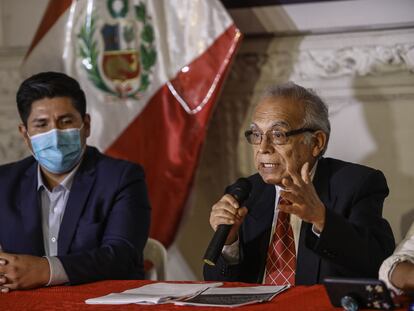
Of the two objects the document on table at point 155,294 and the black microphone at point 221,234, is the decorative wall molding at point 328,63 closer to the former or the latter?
the black microphone at point 221,234

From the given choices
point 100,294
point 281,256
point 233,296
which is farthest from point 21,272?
point 281,256

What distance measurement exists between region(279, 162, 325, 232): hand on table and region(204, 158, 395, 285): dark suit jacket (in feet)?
0.12

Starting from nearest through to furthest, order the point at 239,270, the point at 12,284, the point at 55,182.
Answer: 1. the point at 12,284
2. the point at 239,270
3. the point at 55,182

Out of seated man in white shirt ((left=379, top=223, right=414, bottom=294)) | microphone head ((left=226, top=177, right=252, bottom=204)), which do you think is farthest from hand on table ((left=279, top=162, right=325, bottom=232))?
seated man in white shirt ((left=379, top=223, right=414, bottom=294))

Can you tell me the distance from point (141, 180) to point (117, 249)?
1.41 ft

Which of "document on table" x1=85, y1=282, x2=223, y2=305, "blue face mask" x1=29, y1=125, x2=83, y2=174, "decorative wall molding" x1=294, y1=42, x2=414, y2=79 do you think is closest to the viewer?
"document on table" x1=85, y1=282, x2=223, y2=305

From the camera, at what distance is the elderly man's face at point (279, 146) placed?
2816 mm

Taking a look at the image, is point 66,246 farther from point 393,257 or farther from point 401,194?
point 401,194

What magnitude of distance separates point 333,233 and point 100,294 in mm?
747

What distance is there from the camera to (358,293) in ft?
6.59

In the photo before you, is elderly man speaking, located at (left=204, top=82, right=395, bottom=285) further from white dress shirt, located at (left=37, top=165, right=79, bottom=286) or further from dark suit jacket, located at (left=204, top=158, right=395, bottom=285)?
white dress shirt, located at (left=37, top=165, right=79, bottom=286)

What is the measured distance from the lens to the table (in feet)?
7.14

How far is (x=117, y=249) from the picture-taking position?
3055mm

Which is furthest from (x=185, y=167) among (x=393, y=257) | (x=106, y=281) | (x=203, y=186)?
(x=393, y=257)
